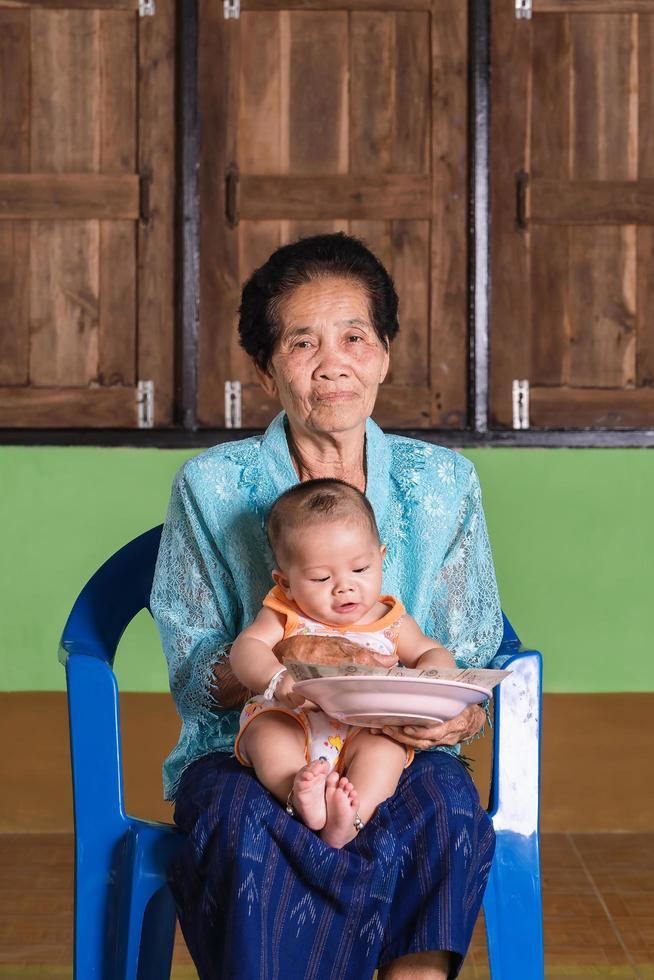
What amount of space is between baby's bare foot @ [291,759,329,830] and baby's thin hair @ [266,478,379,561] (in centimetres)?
37

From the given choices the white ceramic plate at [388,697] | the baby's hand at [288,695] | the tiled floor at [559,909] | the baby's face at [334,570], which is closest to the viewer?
the white ceramic plate at [388,697]

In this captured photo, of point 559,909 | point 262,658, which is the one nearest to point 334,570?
point 262,658

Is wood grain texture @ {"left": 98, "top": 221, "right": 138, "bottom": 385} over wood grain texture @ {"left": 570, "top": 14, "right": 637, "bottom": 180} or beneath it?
beneath

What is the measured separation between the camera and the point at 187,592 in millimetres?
2020

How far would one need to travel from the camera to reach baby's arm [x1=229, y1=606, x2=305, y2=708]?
1.70 m

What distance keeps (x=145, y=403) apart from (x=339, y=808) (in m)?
2.45

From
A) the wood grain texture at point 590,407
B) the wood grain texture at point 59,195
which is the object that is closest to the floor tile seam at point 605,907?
the wood grain texture at point 590,407

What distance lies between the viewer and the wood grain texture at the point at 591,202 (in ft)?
12.6

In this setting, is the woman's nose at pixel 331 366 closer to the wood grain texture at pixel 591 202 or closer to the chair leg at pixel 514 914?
the chair leg at pixel 514 914

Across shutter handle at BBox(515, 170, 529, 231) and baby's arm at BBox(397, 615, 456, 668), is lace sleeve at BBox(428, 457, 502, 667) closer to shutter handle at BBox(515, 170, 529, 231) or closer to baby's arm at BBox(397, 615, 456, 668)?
baby's arm at BBox(397, 615, 456, 668)

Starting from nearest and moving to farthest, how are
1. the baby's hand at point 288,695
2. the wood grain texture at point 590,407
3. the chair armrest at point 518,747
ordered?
1. the baby's hand at point 288,695
2. the chair armrest at point 518,747
3. the wood grain texture at point 590,407

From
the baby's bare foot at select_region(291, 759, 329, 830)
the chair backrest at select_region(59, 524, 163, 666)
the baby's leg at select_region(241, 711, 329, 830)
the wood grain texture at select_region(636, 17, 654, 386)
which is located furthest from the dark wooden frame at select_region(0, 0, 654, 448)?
the baby's bare foot at select_region(291, 759, 329, 830)

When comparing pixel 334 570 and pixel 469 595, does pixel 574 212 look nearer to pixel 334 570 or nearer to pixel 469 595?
pixel 469 595

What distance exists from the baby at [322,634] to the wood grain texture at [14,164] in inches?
86.8
